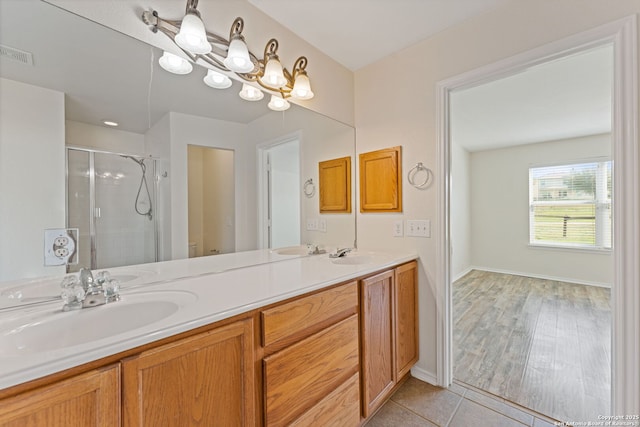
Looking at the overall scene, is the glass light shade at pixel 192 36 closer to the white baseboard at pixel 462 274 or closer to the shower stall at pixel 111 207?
the shower stall at pixel 111 207

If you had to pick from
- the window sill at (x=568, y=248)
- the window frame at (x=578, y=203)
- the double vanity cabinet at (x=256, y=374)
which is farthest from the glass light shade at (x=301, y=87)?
the window sill at (x=568, y=248)

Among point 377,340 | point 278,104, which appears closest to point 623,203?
point 377,340

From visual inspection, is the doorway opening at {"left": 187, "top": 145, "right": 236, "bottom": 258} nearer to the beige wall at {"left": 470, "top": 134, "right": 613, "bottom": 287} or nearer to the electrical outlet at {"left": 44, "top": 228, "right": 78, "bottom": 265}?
the electrical outlet at {"left": 44, "top": 228, "right": 78, "bottom": 265}

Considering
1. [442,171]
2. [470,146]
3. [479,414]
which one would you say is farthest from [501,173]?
[479,414]

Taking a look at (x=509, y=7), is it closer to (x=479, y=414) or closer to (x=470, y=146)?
(x=479, y=414)

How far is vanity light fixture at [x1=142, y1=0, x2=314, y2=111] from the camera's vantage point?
1191mm

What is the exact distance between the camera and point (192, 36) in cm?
121

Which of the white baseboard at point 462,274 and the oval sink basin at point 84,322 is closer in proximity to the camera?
the oval sink basin at point 84,322

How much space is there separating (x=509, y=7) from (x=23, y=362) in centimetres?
247

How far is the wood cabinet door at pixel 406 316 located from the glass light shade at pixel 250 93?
4.59 ft

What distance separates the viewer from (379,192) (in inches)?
82.3

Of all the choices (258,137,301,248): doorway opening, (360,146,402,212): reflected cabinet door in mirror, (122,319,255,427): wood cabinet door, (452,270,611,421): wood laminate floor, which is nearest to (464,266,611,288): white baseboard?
(452,270,611,421): wood laminate floor

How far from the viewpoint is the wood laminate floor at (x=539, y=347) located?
1637 mm

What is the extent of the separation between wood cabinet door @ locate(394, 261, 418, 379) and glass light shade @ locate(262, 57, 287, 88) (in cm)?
142
